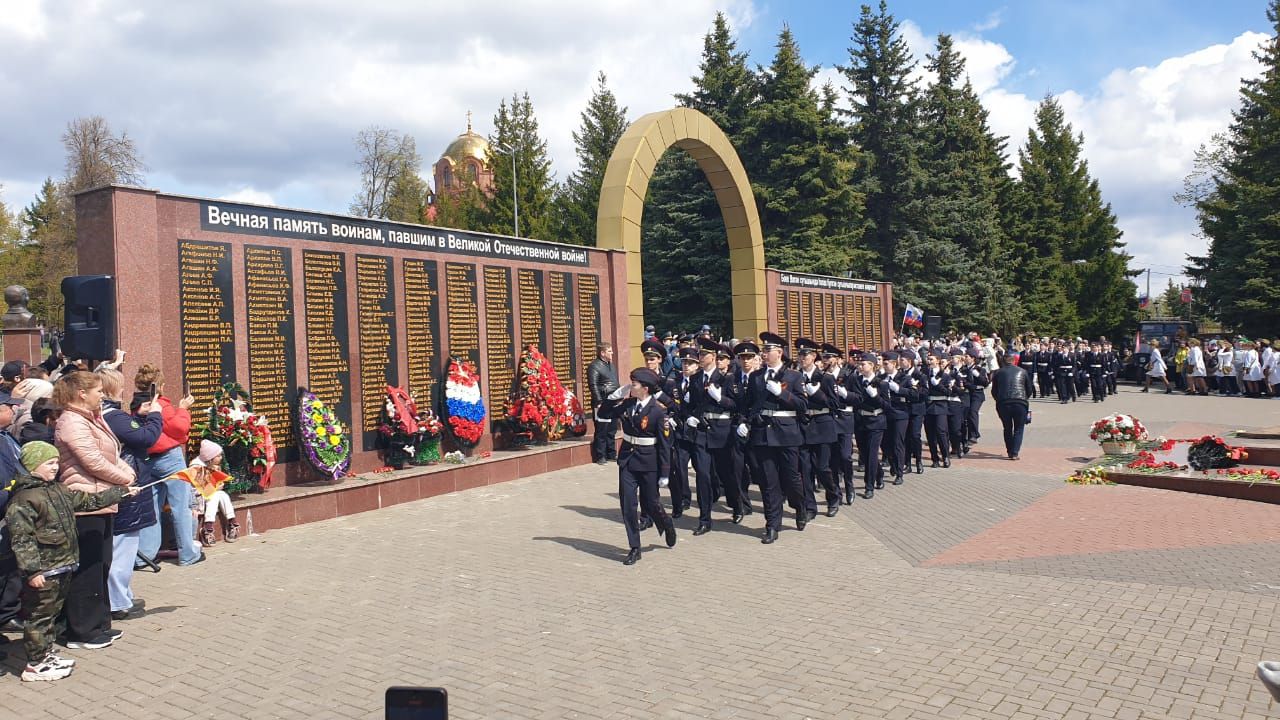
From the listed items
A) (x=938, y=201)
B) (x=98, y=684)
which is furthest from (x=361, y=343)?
(x=938, y=201)

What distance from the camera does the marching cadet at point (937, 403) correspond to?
1371 cm

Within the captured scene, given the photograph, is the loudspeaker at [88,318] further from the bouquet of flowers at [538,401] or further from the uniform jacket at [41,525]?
the bouquet of flowers at [538,401]

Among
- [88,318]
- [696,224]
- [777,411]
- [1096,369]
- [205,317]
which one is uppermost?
[696,224]

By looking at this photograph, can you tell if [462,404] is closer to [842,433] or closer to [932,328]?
[842,433]

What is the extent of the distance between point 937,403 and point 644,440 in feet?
23.2

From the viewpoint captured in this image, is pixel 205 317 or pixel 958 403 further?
pixel 958 403

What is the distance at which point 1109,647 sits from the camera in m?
5.52

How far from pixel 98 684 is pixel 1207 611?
23.5ft

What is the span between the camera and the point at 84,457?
18.9 ft

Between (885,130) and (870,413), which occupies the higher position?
(885,130)

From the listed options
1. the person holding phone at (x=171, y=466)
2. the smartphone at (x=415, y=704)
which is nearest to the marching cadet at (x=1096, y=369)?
the person holding phone at (x=171, y=466)

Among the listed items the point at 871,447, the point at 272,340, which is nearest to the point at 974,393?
the point at 871,447

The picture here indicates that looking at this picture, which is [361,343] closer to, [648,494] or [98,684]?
[648,494]

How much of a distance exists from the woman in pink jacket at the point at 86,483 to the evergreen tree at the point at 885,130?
115 feet
